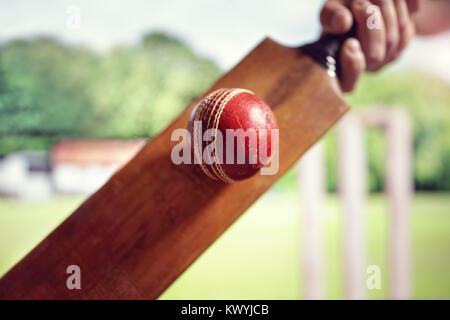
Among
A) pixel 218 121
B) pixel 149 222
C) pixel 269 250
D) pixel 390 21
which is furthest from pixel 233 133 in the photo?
pixel 269 250

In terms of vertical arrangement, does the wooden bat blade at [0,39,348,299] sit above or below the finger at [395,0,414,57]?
below

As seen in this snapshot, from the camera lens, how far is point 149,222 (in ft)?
1.42

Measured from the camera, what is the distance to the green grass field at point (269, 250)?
279cm

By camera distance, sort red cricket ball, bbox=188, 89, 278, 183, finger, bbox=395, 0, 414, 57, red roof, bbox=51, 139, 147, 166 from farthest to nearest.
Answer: red roof, bbox=51, 139, 147, 166 → finger, bbox=395, 0, 414, 57 → red cricket ball, bbox=188, 89, 278, 183

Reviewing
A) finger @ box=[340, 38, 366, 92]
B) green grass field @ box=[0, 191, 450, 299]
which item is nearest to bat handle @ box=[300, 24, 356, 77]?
finger @ box=[340, 38, 366, 92]

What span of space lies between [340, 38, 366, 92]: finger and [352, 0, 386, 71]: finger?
0.01 m

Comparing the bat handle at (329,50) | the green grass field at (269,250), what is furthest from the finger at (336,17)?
the green grass field at (269,250)

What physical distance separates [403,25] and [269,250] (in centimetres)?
376

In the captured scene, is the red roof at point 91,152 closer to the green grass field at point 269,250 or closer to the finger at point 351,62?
the green grass field at point 269,250

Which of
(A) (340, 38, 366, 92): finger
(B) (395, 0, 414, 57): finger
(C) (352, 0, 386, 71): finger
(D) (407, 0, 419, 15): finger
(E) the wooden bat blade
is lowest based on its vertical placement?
(E) the wooden bat blade

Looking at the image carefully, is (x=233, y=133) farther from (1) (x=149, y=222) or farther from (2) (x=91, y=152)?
(2) (x=91, y=152)

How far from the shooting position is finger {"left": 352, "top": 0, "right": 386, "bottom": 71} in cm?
44

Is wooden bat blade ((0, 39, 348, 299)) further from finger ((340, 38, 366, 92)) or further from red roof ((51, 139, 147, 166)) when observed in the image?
red roof ((51, 139, 147, 166))
